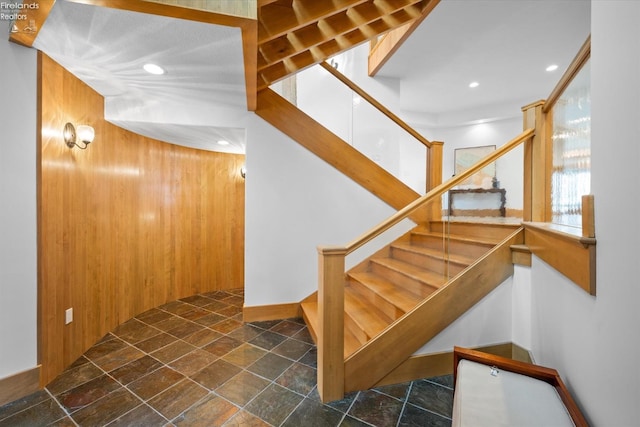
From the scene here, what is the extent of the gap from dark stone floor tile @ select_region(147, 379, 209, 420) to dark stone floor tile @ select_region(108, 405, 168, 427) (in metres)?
0.03

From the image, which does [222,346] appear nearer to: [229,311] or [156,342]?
[156,342]

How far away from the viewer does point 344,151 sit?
339 cm

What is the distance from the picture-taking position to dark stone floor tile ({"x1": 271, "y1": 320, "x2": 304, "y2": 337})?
287 cm

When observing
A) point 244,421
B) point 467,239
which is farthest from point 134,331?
point 467,239

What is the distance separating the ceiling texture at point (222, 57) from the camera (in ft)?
5.59

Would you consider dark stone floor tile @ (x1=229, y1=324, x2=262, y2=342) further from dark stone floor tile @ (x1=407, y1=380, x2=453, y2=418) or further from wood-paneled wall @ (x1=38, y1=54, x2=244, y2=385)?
dark stone floor tile @ (x1=407, y1=380, x2=453, y2=418)

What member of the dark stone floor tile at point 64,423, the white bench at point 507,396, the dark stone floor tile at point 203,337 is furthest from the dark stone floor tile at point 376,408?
the dark stone floor tile at point 64,423

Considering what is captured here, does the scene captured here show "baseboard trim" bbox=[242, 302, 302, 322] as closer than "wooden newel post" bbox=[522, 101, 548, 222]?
No

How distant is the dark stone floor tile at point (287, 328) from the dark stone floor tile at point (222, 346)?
0.44 m

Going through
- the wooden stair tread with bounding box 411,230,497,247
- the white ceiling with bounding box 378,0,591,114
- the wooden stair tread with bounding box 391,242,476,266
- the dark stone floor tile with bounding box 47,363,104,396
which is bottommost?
the dark stone floor tile with bounding box 47,363,104,396

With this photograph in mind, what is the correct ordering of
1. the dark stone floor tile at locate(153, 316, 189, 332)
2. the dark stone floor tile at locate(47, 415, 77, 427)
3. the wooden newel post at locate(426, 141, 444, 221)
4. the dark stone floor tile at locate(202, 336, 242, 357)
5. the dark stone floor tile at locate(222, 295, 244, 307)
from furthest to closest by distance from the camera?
the dark stone floor tile at locate(222, 295, 244, 307) < the wooden newel post at locate(426, 141, 444, 221) < the dark stone floor tile at locate(153, 316, 189, 332) < the dark stone floor tile at locate(202, 336, 242, 357) < the dark stone floor tile at locate(47, 415, 77, 427)

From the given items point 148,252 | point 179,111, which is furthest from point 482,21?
point 148,252

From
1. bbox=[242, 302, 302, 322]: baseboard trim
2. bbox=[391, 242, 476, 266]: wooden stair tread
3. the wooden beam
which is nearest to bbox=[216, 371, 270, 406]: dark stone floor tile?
bbox=[242, 302, 302, 322]: baseboard trim

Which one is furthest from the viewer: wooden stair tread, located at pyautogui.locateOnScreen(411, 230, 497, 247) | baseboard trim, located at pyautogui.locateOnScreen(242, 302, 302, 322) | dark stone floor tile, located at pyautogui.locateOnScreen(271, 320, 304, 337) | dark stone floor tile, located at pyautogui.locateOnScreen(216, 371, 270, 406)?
baseboard trim, located at pyautogui.locateOnScreen(242, 302, 302, 322)
